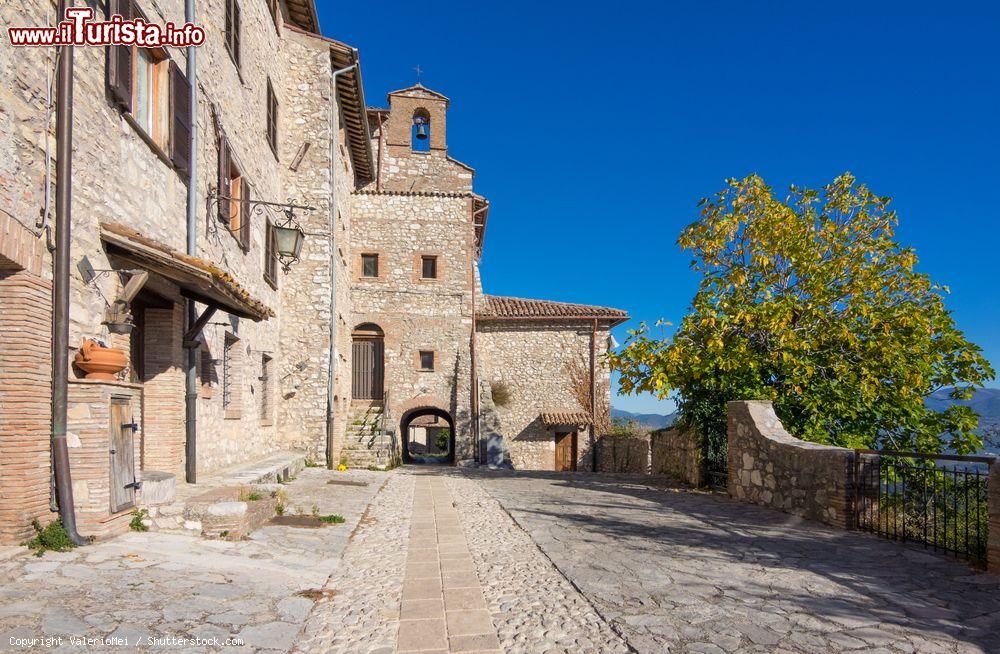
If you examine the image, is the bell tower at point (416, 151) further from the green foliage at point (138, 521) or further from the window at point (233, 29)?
the green foliage at point (138, 521)

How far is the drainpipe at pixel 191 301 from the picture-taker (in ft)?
27.6

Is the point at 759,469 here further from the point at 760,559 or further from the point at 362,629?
the point at 362,629

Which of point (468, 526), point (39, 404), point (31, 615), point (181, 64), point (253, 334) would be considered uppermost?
point (181, 64)

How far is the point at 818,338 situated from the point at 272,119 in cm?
1159

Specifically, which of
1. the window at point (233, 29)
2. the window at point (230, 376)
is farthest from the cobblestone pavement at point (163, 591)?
the window at point (233, 29)

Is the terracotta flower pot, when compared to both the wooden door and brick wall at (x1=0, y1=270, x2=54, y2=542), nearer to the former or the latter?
brick wall at (x1=0, y1=270, x2=54, y2=542)

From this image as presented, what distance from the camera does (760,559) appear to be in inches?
234

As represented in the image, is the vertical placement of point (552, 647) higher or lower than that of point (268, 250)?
lower

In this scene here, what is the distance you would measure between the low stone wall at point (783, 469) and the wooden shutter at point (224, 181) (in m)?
8.20

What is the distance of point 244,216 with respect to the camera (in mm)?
11359

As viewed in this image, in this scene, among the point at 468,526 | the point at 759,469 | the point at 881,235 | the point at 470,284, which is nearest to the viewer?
the point at 468,526

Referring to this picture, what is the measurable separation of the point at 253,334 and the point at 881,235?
1080 centimetres

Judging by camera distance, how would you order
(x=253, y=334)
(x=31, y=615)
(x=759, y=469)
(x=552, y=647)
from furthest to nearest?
(x=253, y=334), (x=759, y=469), (x=552, y=647), (x=31, y=615)

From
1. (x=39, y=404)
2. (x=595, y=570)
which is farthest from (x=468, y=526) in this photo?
(x=39, y=404)
